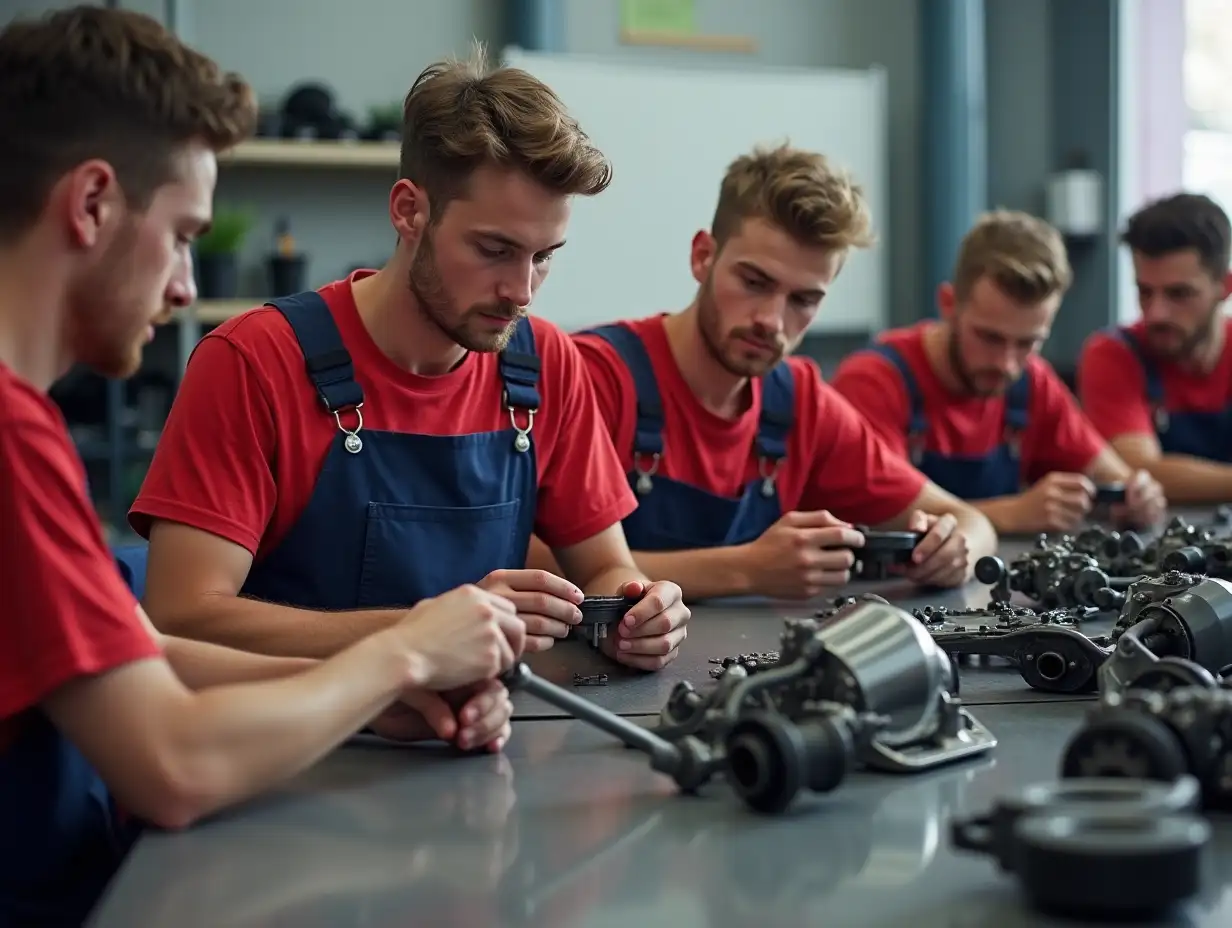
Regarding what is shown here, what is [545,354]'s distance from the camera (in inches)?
85.4

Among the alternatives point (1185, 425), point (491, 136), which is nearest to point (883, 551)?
point (491, 136)

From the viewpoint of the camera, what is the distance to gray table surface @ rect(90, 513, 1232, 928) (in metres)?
1.01

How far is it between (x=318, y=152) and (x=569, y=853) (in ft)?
14.8

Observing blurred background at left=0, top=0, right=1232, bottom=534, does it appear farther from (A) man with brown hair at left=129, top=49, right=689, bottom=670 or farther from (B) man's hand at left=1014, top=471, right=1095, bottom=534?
(A) man with brown hair at left=129, top=49, right=689, bottom=670

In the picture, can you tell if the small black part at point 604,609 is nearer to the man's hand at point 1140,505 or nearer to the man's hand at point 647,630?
the man's hand at point 647,630

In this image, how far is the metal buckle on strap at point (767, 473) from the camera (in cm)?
272

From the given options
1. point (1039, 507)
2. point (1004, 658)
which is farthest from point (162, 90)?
point (1039, 507)

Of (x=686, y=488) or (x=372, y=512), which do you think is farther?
(x=686, y=488)

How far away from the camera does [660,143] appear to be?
5629 millimetres

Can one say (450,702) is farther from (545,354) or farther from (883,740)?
(545,354)

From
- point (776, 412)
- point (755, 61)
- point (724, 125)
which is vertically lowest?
point (776, 412)

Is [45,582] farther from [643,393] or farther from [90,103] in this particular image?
[643,393]

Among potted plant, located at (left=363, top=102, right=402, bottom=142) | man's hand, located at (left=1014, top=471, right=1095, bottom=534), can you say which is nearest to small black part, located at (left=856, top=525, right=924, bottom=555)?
man's hand, located at (left=1014, top=471, right=1095, bottom=534)

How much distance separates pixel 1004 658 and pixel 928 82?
464 centimetres
